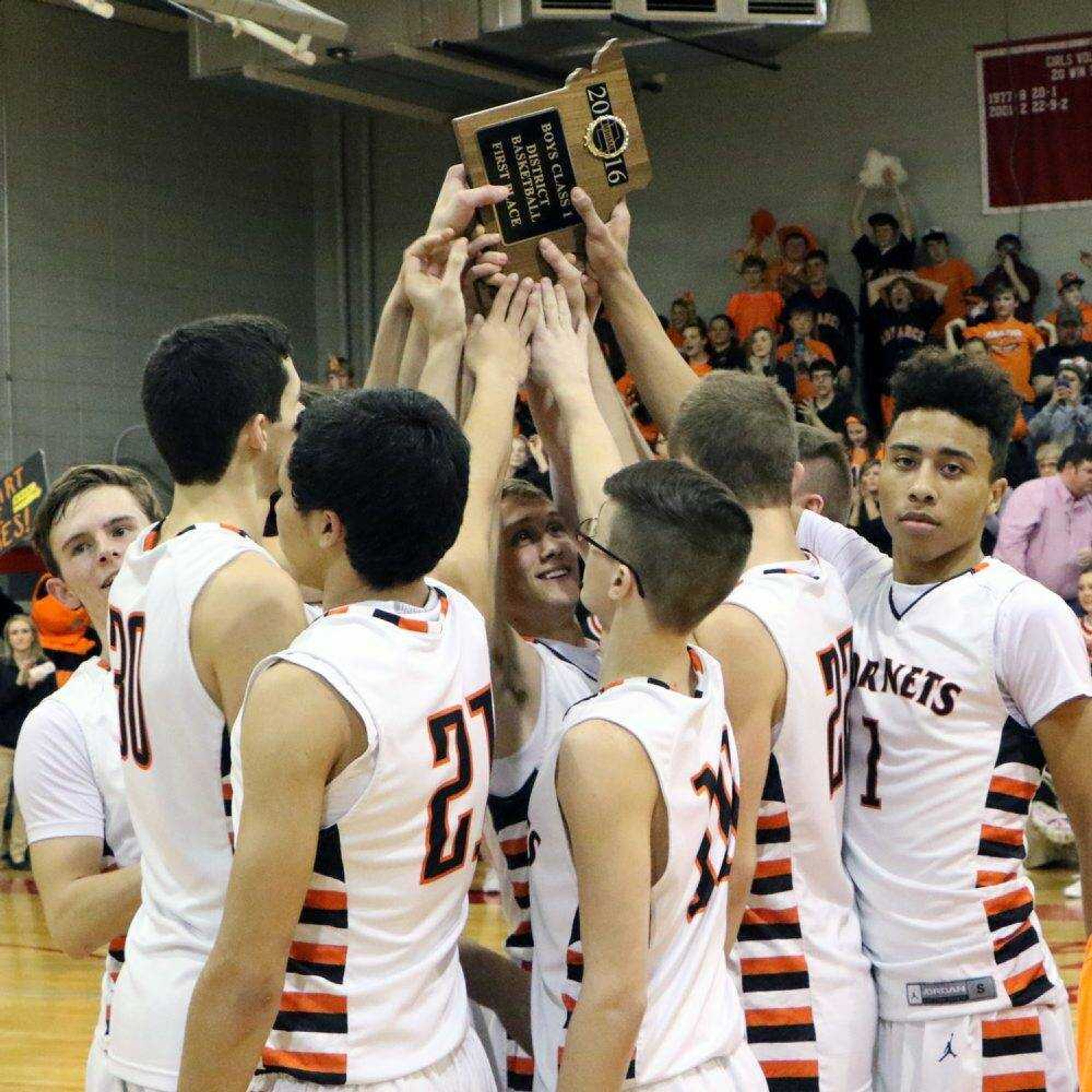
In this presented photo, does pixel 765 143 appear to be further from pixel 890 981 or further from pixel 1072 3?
pixel 890 981

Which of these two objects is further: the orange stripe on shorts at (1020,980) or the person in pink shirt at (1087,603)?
the person in pink shirt at (1087,603)

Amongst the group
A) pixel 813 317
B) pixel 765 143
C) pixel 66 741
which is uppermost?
pixel 765 143

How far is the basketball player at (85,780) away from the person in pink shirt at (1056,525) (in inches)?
322

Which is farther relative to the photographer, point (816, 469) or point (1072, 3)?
point (1072, 3)

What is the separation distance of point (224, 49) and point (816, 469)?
11.1 metres

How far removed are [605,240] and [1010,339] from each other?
416 inches

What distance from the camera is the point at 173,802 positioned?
94.9 inches

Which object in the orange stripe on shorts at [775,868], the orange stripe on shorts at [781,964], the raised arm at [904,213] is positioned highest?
the raised arm at [904,213]

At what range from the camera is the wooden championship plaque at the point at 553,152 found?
302cm

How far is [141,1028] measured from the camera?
2.38 meters

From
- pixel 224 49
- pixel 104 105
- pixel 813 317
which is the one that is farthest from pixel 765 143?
pixel 104 105

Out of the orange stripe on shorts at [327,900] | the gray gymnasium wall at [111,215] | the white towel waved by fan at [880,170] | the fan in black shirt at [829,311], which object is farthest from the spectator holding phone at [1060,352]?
the orange stripe on shorts at [327,900]

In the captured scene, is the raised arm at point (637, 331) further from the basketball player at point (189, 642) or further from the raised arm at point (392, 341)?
the basketball player at point (189, 642)

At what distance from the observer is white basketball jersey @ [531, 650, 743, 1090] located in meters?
2.32
